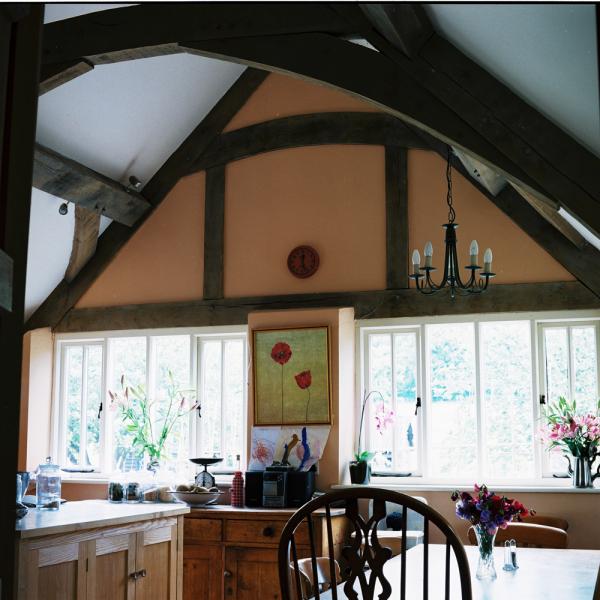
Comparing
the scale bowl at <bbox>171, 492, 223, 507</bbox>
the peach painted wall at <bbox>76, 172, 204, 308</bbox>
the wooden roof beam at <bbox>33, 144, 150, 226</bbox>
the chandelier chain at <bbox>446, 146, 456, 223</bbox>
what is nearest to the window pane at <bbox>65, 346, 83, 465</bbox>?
the peach painted wall at <bbox>76, 172, 204, 308</bbox>

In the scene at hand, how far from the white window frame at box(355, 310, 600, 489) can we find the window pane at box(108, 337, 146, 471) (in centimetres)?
198

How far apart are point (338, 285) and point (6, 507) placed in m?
5.36

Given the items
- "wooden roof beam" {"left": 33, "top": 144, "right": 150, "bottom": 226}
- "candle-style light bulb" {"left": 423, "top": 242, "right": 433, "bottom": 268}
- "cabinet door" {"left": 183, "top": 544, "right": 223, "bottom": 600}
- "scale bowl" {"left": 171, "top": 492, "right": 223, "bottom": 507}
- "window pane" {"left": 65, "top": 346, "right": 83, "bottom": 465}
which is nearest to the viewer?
"candle-style light bulb" {"left": 423, "top": 242, "right": 433, "bottom": 268}

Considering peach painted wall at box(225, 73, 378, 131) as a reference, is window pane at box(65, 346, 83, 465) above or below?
below

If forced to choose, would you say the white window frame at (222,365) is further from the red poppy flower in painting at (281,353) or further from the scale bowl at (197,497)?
the scale bowl at (197,497)

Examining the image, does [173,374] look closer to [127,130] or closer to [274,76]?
[127,130]

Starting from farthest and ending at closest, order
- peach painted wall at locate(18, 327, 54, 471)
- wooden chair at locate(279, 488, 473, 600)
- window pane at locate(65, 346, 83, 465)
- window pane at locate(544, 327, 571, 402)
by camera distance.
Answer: window pane at locate(65, 346, 83, 465), peach painted wall at locate(18, 327, 54, 471), window pane at locate(544, 327, 571, 402), wooden chair at locate(279, 488, 473, 600)

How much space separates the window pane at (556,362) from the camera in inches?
253

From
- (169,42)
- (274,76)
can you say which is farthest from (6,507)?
(274,76)

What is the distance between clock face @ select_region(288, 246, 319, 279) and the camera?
7062mm

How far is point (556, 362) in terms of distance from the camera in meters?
6.46

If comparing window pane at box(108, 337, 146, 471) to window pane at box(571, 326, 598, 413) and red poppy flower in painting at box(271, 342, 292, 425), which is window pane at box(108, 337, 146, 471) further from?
window pane at box(571, 326, 598, 413)

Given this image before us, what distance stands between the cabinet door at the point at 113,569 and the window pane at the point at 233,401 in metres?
2.58

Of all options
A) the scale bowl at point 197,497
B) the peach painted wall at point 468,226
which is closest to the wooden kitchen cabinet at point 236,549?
the scale bowl at point 197,497
